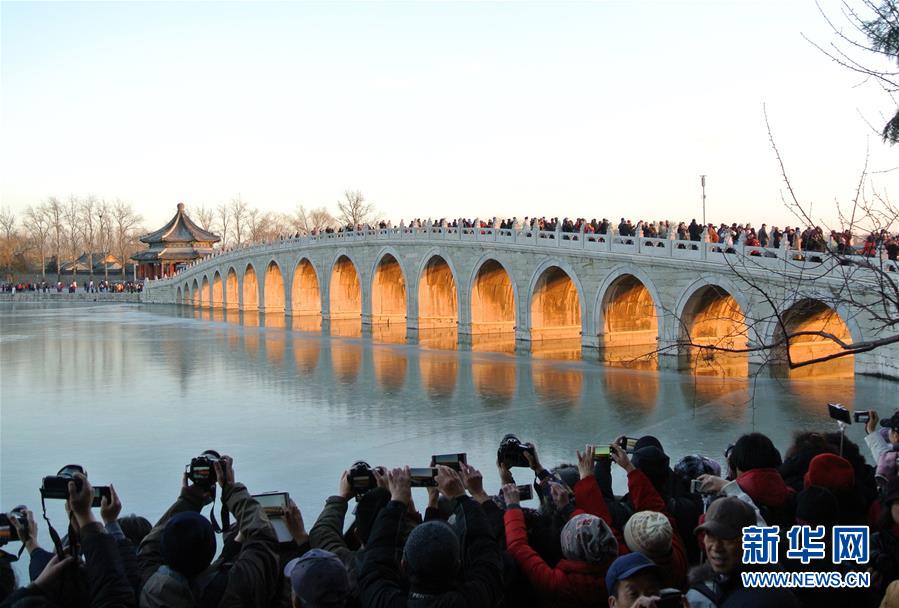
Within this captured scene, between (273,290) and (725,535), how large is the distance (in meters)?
50.1

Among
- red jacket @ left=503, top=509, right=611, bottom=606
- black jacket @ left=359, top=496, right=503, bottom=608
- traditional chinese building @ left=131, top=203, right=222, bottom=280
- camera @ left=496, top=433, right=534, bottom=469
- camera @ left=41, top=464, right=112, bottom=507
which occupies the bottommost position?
red jacket @ left=503, top=509, right=611, bottom=606

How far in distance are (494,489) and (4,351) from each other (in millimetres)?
24035

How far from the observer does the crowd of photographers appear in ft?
10.1

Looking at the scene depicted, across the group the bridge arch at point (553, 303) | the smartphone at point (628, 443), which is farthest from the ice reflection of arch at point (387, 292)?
the smartphone at point (628, 443)

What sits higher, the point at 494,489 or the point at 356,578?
the point at 356,578

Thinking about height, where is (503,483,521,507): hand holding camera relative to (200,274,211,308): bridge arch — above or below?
below

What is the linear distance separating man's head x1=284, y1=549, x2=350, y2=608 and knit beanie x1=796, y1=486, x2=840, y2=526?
2276 millimetres

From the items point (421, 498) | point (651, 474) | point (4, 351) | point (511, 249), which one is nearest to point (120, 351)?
point (4, 351)

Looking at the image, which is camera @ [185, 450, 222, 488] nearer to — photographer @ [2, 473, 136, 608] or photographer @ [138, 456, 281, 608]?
photographer @ [138, 456, 281, 608]

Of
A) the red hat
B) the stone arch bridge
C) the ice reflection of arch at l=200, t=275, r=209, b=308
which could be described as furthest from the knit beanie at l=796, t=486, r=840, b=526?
the ice reflection of arch at l=200, t=275, r=209, b=308

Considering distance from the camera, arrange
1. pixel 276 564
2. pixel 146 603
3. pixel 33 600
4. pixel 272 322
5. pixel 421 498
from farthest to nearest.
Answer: pixel 272 322 < pixel 421 498 < pixel 276 564 < pixel 146 603 < pixel 33 600

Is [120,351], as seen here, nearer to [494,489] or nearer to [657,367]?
[657,367]

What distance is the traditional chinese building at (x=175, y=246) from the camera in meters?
73.2

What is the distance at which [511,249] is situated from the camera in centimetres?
2786
